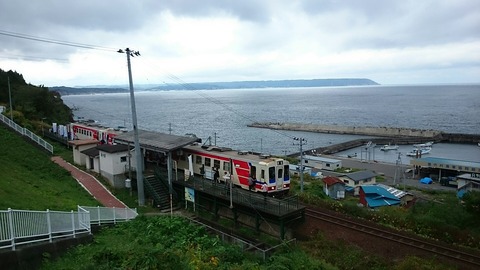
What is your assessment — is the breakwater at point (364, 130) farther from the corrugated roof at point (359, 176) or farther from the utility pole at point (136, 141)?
the utility pole at point (136, 141)

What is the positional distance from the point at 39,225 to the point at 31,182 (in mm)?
10179

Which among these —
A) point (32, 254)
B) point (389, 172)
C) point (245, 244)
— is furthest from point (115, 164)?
point (389, 172)

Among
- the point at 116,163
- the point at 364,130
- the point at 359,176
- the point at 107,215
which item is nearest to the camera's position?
the point at 107,215

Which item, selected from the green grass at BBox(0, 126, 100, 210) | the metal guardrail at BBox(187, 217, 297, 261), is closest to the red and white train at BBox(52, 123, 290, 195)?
the metal guardrail at BBox(187, 217, 297, 261)

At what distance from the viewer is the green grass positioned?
45.6 ft

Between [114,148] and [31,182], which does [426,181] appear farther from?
[31,182]

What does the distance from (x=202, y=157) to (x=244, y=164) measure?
146 inches

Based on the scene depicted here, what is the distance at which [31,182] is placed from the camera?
18.8 m

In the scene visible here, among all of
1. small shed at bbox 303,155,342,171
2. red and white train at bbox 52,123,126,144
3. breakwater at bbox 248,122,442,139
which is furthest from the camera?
breakwater at bbox 248,122,442,139

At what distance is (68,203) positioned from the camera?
53.5 feet

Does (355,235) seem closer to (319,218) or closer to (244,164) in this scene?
(319,218)

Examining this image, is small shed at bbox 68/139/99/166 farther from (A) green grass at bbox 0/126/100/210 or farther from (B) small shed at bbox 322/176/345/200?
(B) small shed at bbox 322/176/345/200

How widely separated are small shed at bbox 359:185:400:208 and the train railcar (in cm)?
799

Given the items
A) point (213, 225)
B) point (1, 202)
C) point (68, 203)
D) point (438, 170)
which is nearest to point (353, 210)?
point (213, 225)
